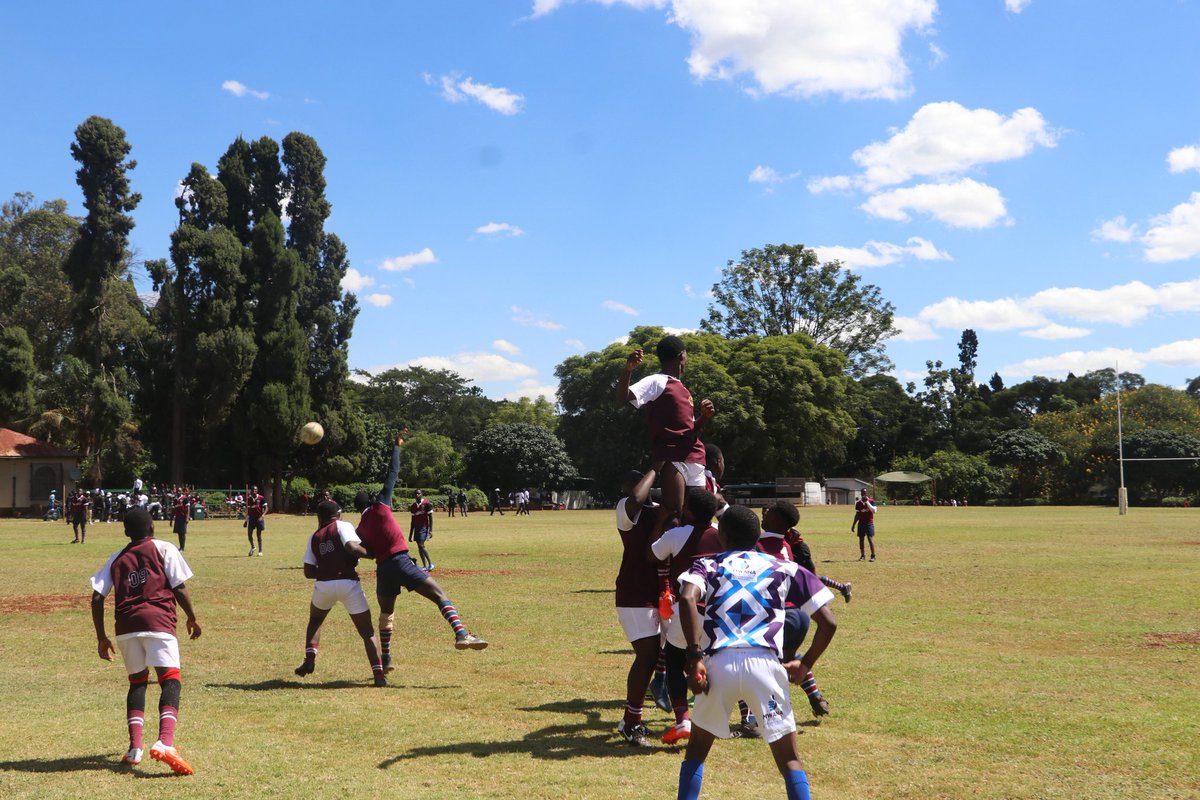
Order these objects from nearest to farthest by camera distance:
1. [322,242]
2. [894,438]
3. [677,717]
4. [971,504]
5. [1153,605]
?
[677,717], [1153,605], [322,242], [971,504], [894,438]

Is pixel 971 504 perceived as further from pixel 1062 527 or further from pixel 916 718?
pixel 916 718

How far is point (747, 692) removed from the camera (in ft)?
17.1

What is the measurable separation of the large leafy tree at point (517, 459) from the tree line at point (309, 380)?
0.54ft

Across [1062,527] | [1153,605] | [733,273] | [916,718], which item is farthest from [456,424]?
[916,718]

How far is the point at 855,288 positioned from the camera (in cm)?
8825

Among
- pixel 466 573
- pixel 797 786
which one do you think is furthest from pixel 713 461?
pixel 466 573

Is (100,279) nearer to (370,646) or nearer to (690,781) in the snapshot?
(370,646)

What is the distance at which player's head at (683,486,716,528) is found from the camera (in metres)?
7.18

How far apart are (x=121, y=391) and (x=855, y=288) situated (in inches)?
2328

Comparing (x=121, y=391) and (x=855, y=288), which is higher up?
(x=855, y=288)

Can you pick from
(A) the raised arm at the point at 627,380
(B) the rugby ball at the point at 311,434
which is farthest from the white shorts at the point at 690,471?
(B) the rugby ball at the point at 311,434

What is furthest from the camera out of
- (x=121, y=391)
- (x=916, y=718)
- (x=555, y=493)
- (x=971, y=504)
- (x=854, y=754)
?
(x=971, y=504)

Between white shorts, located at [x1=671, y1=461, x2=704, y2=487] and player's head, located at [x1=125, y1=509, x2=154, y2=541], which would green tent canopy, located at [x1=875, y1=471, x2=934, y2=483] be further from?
player's head, located at [x1=125, y1=509, x2=154, y2=541]

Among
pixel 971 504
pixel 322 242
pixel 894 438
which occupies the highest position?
pixel 322 242
